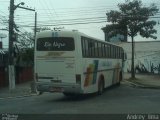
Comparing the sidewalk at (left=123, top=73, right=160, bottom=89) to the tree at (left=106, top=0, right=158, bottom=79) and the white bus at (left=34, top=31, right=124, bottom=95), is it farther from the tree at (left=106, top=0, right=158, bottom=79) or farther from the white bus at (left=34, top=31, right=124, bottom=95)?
the white bus at (left=34, top=31, right=124, bottom=95)

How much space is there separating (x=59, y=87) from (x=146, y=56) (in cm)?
4380

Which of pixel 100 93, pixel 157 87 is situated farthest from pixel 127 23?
pixel 100 93

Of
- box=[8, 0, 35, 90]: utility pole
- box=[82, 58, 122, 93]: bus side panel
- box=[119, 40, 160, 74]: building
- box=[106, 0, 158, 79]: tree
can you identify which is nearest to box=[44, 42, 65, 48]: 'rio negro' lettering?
box=[82, 58, 122, 93]: bus side panel

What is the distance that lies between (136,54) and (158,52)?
4591 mm

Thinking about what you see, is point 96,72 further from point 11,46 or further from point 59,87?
point 11,46

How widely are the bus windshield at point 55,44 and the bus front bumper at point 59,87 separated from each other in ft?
5.92

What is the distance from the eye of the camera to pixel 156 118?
13.8m

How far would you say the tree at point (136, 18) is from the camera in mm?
44312

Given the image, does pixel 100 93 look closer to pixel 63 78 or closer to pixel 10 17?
pixel 63 78

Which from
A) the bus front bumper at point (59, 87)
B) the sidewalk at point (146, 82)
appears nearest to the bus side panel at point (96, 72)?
the bus front bumper at point (59, 87)

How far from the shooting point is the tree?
145ft

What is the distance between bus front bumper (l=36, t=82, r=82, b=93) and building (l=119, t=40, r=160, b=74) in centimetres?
4032

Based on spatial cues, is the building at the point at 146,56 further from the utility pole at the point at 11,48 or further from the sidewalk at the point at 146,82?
the utility pole at the point at 11,48

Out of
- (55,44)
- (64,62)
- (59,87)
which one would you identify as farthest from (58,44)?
(59,87)
